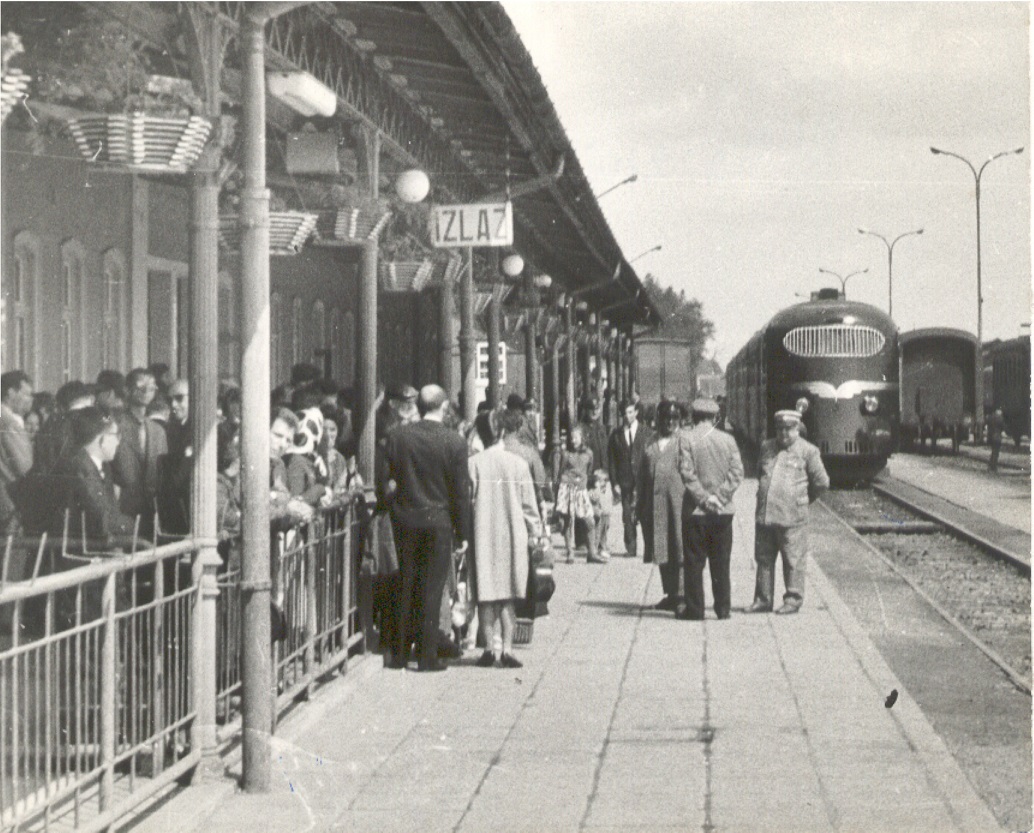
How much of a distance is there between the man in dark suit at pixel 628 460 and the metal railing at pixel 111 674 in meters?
10.4

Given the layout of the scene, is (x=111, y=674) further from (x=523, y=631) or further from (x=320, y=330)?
(x=320, y=330)

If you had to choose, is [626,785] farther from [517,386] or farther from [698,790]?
[517,386]

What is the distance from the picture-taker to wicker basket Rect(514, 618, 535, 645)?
1160 centimetres

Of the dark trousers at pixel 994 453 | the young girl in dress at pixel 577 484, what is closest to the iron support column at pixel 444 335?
the young girl in dress at pixel 577 484

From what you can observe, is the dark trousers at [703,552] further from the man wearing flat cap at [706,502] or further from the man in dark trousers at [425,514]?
the man in dark trousers at [425,514]

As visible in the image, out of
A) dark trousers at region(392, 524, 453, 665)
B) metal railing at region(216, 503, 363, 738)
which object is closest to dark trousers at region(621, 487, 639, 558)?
metal railing at region(216, 503, 363, 738)

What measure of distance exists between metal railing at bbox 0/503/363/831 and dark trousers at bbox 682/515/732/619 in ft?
16.6

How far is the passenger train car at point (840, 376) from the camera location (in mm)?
31500

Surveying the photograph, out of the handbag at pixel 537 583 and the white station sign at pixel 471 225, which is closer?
the handbag at pixel 537 583

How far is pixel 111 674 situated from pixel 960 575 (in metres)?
14.0

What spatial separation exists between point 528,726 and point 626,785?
1453 mm

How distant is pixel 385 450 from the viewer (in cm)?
1078

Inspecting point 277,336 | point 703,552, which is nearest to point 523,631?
point 703,552

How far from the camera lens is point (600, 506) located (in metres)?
18.3
